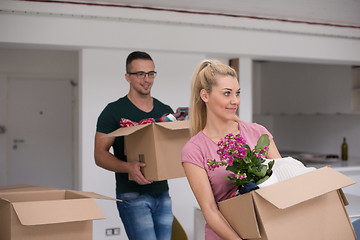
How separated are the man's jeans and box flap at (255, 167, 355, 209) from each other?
125 cm

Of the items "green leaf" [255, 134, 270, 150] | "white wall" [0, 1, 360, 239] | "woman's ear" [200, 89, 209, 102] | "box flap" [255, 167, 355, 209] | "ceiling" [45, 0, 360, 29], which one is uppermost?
"ceiling" [45, 0, 360, 29]

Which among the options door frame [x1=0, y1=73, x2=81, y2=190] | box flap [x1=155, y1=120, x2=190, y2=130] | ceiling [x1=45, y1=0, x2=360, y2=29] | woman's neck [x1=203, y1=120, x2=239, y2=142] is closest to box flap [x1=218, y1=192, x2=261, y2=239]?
woman's neck [x1=203, y1=120, x2=239, y2=142]

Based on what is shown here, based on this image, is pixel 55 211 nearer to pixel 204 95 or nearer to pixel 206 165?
pixel 206 165

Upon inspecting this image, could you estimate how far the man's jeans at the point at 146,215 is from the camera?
257 centimetres

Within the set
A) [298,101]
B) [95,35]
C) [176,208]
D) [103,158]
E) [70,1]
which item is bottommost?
[176,208]

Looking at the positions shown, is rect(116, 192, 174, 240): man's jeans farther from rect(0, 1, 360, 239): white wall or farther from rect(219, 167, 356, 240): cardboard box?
rect(0, 1, 360, 239): white wall

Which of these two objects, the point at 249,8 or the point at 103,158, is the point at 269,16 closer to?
the point at 249,8

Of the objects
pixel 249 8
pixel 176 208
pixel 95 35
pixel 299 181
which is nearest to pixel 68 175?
pixel 176 208

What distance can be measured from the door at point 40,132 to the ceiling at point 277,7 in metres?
2.88

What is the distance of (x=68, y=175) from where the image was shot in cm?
664

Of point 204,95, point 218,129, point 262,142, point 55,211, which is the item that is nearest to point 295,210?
point 262,142

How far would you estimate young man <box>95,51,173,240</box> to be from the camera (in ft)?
8.47

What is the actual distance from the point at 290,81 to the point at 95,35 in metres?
3.94

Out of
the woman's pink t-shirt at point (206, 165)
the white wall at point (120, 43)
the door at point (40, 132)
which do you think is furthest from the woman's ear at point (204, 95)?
Result: the door at point (40, 132)
